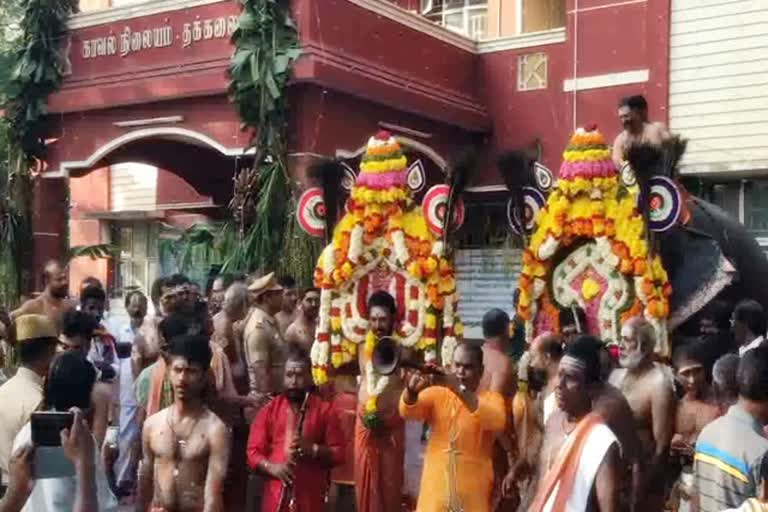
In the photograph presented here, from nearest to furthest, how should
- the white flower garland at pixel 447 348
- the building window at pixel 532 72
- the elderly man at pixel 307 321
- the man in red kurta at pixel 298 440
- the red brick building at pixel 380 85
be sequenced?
the man in red kurta at pixel 298 440 → the white flower garland at pixel 447 348 → the elderly man at pixel 307 321 → the red brick building at pixel 380 85 → the building window at pixel 532 72

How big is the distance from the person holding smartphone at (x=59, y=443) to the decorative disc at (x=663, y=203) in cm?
402

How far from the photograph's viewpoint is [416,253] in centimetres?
748

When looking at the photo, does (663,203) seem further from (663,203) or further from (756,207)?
(756,207)

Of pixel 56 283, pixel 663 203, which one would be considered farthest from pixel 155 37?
pixel 663 203

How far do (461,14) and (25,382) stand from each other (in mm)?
11352

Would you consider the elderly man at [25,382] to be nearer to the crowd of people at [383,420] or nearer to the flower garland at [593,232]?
the crowd of people at [383,420]

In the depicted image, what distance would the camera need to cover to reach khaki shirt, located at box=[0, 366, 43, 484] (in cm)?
455

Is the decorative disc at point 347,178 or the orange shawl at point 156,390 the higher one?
the decorative disc at point 347,178

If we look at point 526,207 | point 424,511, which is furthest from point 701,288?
point 424,511

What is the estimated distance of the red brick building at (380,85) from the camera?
11508mm

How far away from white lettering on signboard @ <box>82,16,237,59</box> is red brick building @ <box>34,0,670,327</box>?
0.6 inches

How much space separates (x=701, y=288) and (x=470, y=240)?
7.06 m

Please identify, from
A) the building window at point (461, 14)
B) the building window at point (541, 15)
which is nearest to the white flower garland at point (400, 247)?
the building window at point (541, 15)

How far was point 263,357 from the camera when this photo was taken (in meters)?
7.09
